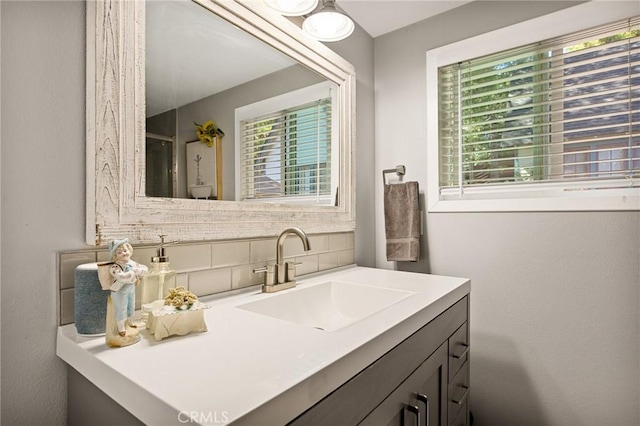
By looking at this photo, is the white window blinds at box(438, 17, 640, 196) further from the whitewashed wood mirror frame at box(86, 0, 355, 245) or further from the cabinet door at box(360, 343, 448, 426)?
the whitewashed wood mirror frame at box(86, 0, 355, 245)

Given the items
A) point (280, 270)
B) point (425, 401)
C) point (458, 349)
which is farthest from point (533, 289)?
point (280, 270)

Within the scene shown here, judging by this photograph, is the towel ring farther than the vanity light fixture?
Yes

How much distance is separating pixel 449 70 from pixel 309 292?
133 cm

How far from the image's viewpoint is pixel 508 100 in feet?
5.07

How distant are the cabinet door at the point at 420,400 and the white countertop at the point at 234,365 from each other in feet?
0.39

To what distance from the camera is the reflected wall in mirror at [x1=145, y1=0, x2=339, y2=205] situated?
35.1 inches

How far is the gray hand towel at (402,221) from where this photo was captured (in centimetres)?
165

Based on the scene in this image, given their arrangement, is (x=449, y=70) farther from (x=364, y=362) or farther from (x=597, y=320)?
(x=364, y=362)

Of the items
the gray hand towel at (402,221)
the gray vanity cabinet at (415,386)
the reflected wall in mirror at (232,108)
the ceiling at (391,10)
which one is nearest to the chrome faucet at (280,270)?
the reflected wall in mirror at (232,108)

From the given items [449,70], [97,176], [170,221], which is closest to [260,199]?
[170,221]

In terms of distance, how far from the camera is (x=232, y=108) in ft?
3.55

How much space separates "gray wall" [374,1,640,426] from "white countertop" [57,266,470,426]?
86 cm

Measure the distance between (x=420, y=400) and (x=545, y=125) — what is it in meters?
1.28

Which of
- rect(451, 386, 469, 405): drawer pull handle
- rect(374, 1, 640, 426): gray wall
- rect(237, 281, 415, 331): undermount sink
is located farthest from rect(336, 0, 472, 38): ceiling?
rect(451, 386, 469, 405): drawer pull handle
